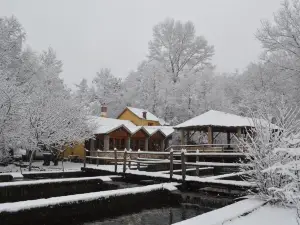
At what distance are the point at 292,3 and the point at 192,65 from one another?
80.0ft

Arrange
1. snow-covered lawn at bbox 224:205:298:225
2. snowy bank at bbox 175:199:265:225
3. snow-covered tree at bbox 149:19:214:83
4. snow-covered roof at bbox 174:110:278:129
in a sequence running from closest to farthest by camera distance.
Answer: snowy bank at bbox 175:199:265:225
snow-covered lawn at bbox 224:205:298:225
snow-covered roof at bbox 174:110:278:129
snow-covered tree at bbox 149:19:214:83

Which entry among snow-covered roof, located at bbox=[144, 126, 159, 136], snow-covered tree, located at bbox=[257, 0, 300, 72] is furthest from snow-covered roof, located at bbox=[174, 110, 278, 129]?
snow-covered roof, located at bbox=[144, 126, 159, 136]

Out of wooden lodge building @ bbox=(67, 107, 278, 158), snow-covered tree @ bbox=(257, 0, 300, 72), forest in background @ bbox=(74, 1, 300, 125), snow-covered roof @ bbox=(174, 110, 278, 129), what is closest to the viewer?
snow-covered tree @ bbox=(257, 0, 300, 72)

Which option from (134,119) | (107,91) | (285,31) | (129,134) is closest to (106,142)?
(129,134)

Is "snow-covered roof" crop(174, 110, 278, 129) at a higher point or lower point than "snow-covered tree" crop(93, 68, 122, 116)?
lower

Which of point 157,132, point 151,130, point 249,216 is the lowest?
point 249,216

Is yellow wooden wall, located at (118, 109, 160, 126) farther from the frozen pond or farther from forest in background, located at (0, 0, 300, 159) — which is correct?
Result: the frozen pond

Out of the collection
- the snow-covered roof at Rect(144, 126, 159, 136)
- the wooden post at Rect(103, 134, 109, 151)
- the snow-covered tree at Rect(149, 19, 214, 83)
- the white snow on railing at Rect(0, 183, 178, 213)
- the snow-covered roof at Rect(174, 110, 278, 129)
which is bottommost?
the white snow on railing at Rect(0, 183, 178, 213)

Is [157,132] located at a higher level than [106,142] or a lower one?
A: higher

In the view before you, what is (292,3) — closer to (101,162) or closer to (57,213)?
(101,162)

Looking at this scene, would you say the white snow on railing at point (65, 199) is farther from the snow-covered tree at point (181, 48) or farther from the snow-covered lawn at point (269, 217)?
the snow-covered tree at point (181, 48)

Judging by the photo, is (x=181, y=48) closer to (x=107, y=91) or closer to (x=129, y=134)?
(x=107, y=91)

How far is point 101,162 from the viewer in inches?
1023

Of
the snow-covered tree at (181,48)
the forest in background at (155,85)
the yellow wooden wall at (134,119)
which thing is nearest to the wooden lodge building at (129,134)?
the yellow wooden wall at (134,119)
